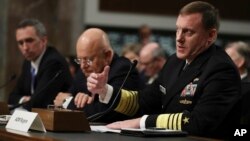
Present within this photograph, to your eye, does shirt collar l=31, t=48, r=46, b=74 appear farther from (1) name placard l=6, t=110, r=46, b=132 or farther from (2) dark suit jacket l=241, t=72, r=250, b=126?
(1) name placard l=6, t=110, r=46, b=132

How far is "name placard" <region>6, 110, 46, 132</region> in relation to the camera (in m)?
3.62

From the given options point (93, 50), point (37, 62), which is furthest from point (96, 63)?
point (37, 62)

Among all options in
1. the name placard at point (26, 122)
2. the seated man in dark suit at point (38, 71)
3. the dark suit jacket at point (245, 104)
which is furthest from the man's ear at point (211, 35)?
the seated man in dark suit at point (38, 71)

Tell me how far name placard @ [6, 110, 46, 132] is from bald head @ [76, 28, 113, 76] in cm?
110

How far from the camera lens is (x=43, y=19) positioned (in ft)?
30.7

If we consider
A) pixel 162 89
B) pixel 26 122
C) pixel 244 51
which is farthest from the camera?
pixel 244 51

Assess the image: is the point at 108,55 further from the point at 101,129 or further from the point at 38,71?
the point at 38,71

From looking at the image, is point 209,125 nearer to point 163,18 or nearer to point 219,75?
point 219,75

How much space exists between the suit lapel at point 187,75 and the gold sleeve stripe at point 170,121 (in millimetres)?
288

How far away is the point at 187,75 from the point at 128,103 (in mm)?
561

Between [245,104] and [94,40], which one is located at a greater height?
[94,40]

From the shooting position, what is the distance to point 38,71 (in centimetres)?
627

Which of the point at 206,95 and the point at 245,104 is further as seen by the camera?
the point at 245,104

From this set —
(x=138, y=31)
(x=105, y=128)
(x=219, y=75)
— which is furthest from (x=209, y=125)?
(x=138, y=31)
